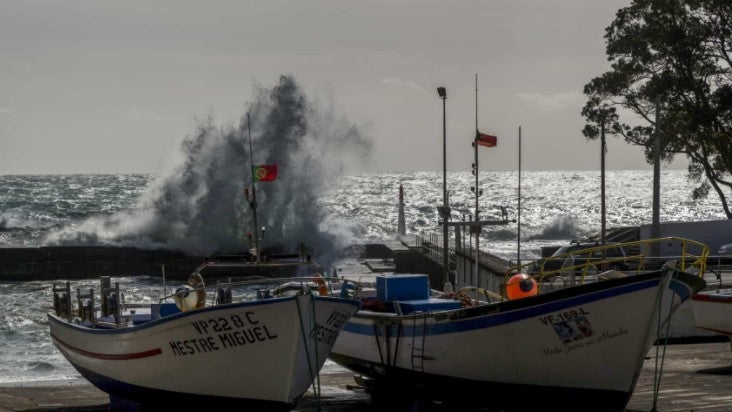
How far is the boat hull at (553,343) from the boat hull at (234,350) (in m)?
1.56

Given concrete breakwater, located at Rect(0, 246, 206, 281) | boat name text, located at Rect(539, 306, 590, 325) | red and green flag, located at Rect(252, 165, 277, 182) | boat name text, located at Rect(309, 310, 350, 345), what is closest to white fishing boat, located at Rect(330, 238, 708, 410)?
boat name text, located at Rect(539, 306, 590, 325)

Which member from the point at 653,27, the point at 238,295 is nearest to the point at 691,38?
the point at 653,27

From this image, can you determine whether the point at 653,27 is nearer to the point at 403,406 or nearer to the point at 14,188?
the point at 403,406

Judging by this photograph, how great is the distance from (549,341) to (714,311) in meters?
5.35

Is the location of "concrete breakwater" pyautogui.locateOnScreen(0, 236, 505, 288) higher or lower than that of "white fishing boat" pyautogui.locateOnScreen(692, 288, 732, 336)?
lower

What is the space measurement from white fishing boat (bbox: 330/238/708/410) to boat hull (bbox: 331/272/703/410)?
0.04ft

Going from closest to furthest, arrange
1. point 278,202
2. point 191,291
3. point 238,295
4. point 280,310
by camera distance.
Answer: point 280,310 < point 191,291 < point 238,295 < point 278,202

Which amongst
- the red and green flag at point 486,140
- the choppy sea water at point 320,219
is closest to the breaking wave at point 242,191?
the choppy sea water at point 320,219

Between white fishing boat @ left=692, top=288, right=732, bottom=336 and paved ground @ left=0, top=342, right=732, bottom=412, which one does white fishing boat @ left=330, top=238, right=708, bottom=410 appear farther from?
white fishing boat @ left=692, top=288, right=732, bottom=336

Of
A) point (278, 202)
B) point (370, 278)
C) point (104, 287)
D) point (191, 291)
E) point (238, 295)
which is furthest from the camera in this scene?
point (278, 202)

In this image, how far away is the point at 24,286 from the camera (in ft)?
169

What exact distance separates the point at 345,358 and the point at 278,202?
4874 centimetres

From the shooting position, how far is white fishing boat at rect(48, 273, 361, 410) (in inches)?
670

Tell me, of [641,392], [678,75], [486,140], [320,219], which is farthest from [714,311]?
[320,219]
